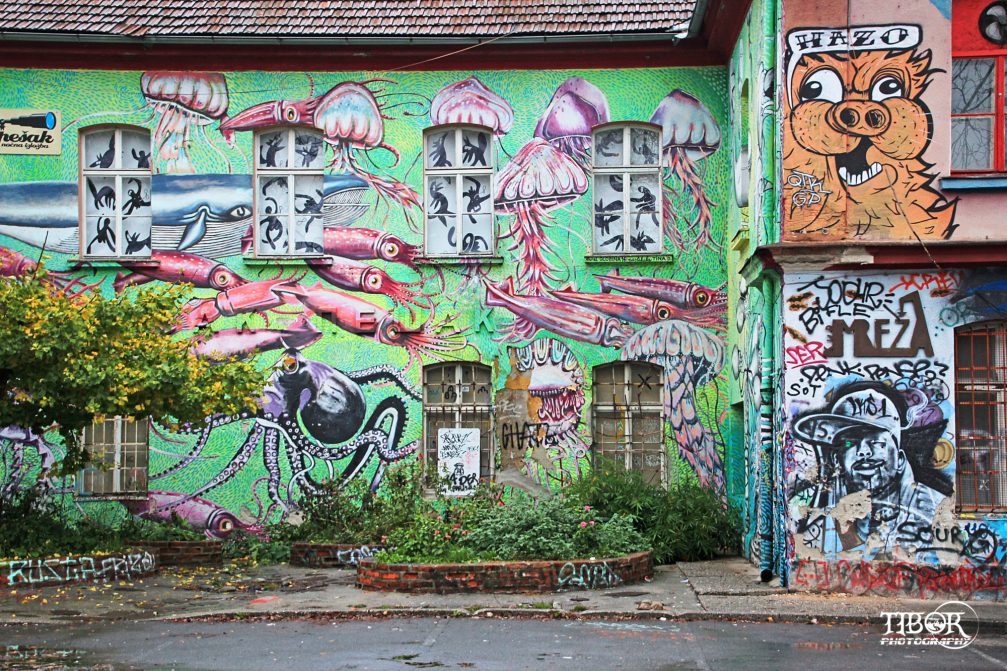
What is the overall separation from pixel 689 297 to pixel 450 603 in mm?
6717

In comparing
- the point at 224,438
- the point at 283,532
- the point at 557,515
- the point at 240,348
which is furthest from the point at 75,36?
the point at 557,515

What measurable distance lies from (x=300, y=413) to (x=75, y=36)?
6121 mm

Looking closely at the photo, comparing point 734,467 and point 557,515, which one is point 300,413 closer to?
point 557,515

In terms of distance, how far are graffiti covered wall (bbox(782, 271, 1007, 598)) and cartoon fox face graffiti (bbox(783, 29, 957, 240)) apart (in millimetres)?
586

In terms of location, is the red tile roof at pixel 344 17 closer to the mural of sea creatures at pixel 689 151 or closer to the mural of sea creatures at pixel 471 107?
the mural of sea creatures at pixel 471 107

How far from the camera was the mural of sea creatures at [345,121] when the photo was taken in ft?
58.1

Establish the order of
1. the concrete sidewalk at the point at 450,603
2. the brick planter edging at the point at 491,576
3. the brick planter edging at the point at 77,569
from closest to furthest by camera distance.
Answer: the concrete sidewalk at the point at 450,603 < the brick planter edging at the point at 491,576 < the brick planter edging at the point at 77,569

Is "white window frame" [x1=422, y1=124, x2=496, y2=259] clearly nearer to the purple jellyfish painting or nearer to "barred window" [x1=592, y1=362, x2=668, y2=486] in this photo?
"barred window" [x1=592, y1=362, x2=668, y2=486]

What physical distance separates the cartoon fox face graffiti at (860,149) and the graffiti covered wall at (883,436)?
23.1 inches

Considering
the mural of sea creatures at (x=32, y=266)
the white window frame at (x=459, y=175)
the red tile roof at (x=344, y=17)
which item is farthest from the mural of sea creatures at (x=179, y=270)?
the red tile roof at (x=344, y=17)

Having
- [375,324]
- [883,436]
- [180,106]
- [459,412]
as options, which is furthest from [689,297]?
[180,106]

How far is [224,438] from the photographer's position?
692 inches

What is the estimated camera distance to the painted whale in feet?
58.0

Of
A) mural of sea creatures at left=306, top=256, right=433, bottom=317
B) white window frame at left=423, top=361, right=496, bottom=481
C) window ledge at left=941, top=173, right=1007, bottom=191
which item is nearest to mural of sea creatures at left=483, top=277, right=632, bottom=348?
white window frame at left=423, top=361, right=496, bottom=481
